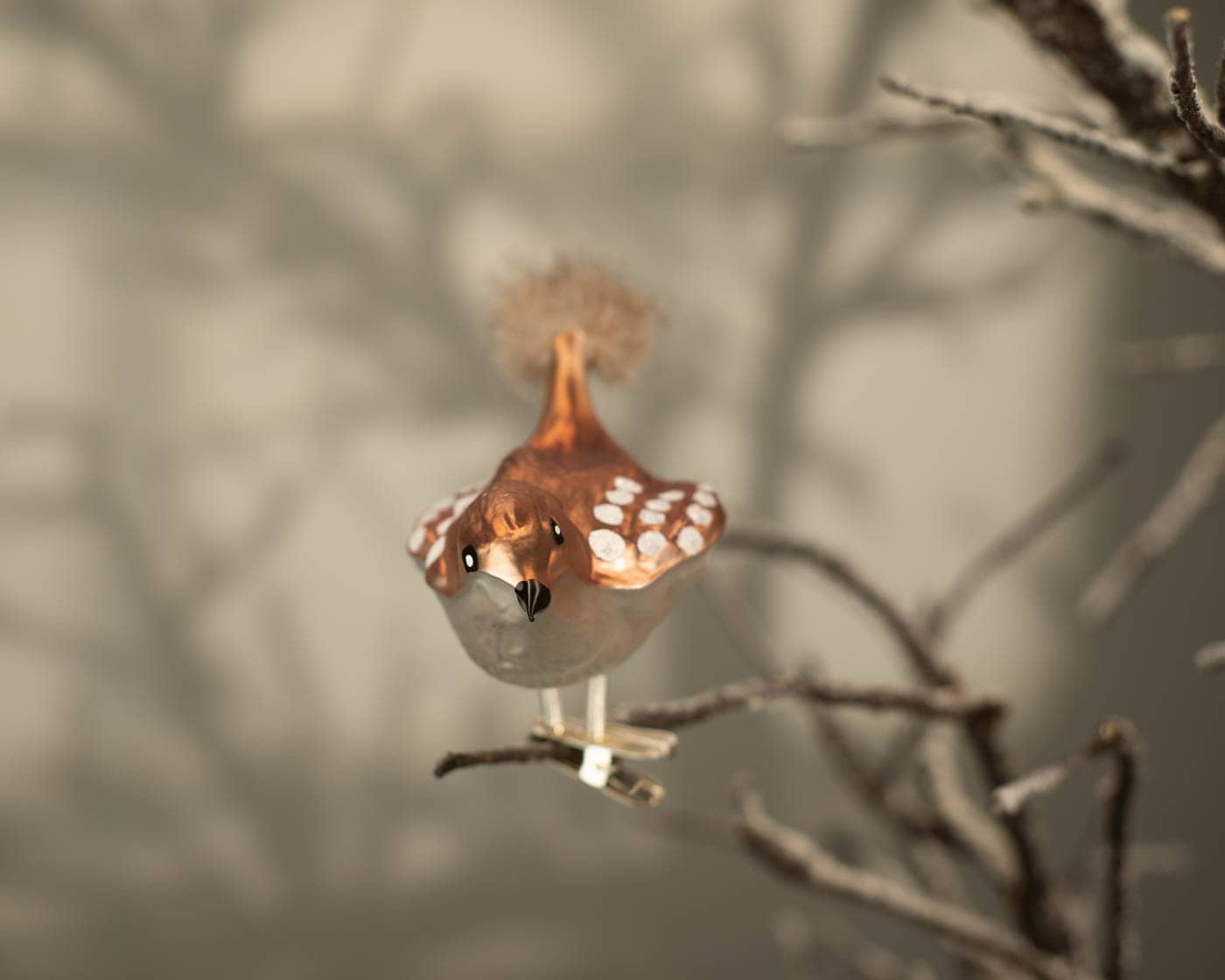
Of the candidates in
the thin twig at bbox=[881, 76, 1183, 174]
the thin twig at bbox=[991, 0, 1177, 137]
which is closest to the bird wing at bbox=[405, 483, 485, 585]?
the thin twig at bbox=[881, 76, 1183, 174]

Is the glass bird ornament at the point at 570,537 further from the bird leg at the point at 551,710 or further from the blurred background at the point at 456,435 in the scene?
the blurred background at the point at 456,435

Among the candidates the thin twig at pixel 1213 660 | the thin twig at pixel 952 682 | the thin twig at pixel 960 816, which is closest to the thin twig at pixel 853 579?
the thin twig at pixel 952 682

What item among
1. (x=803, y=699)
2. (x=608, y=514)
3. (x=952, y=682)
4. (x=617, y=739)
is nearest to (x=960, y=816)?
(x=952, y=682)

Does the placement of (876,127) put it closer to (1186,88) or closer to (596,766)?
(1186,88)

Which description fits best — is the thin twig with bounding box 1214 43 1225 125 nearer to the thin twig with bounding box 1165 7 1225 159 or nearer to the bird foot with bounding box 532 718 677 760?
the thin twig with bounding box 1165 7 1225 159

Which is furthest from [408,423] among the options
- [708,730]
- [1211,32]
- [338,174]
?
[1211,32]

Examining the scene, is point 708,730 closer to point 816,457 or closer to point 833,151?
point 816,457
